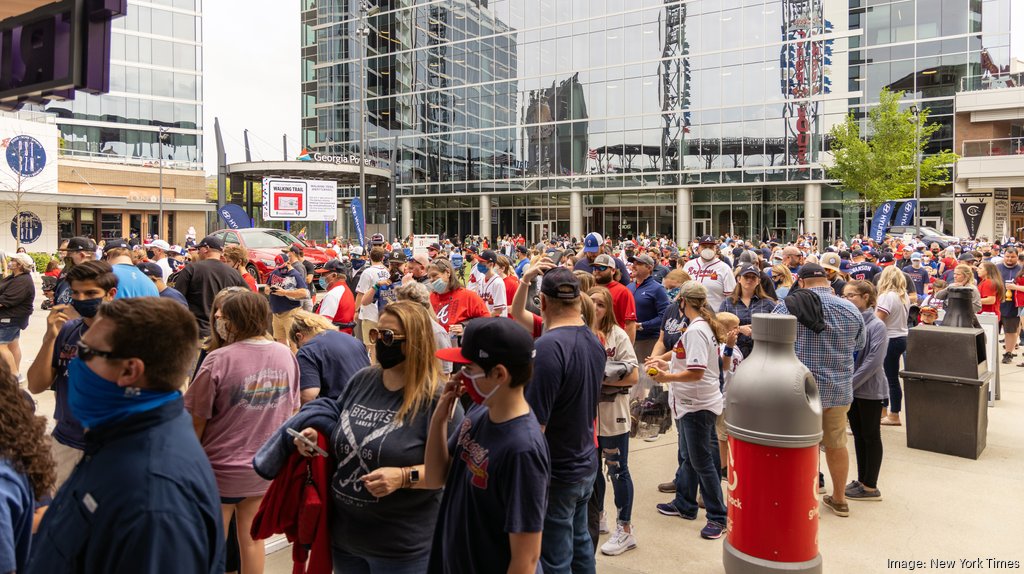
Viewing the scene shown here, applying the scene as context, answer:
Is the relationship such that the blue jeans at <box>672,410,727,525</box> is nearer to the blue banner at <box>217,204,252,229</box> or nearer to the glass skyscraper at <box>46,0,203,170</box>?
the blue banner at <box>217,204,252,229</box>

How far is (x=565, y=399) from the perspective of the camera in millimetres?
3746

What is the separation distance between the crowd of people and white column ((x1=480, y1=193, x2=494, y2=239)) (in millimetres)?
45660

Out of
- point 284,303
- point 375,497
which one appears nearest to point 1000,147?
point 284,303

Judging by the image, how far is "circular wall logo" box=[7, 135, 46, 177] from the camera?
3922 cm

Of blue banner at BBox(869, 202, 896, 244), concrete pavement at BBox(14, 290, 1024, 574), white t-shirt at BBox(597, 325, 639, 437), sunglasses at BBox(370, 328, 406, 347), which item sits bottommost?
concrete pavement at BBox(14, 290, 1024, 574)

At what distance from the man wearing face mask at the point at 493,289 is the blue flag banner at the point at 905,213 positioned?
34.2m

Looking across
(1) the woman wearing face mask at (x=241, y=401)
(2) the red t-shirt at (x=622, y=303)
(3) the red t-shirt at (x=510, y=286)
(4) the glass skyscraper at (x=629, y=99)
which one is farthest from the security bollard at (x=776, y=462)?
(4) the glass skyscraper at (x=629, y=99)

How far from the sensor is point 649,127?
45844 mm

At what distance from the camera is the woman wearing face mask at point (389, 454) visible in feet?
9.85

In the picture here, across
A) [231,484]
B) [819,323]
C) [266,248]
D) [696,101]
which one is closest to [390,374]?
[231,484]

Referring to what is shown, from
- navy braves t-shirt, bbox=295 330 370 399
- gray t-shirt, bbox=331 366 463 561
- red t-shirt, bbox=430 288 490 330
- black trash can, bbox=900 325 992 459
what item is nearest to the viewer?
gray t-shirt, bbox=331 366 463 561

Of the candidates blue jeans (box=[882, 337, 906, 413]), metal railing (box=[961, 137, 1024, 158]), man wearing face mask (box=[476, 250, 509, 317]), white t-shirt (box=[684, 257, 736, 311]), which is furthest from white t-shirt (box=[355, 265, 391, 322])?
metal railing (box=[961, 137, 1024, 158])

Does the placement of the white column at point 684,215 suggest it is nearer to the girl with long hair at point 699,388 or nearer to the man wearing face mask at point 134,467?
the girl with long hair at point 699,388

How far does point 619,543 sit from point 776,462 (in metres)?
1.50
